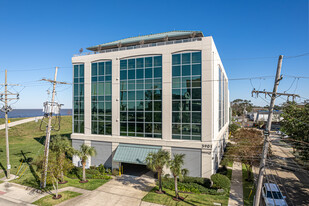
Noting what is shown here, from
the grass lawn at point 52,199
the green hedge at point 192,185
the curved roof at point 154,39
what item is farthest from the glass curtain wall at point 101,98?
the green hedge at point 192,185

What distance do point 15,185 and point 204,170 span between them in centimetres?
2125

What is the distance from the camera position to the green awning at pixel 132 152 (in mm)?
22750

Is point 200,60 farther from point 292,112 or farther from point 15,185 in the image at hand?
point 15,185

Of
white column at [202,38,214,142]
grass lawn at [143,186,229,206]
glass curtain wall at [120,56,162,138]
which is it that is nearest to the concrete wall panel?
white column at [202,38,214,142]

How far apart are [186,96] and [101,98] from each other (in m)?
12.4

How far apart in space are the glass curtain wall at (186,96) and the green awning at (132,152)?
3804 mm

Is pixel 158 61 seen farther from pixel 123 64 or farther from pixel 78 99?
pixel 78 99

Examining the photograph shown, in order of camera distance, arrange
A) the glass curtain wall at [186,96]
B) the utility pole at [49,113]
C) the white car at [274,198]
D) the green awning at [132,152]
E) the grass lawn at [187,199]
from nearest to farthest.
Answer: the white car at [274,198] → the grass lawn at [187,199] → the utility pole at [49,113] → the glass curtain wall at [186,96] → the green awning at [132,152]

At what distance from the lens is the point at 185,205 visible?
1619cm

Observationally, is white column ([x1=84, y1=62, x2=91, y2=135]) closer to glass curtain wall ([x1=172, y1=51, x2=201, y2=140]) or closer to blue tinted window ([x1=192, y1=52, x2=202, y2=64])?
glass curtain wall ([x1=172, y1=51, x2=201, y2=140])

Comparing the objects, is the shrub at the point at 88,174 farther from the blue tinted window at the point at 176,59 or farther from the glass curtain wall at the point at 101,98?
the blue tinted window at the point at 176,59

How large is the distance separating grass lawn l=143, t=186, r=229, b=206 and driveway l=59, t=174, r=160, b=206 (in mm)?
907

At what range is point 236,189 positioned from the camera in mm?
20000

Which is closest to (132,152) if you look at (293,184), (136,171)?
(136,171)
